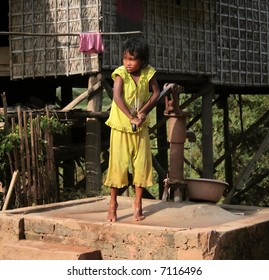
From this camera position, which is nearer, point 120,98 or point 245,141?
point 120,98

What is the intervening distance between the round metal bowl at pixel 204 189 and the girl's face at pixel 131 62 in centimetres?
137

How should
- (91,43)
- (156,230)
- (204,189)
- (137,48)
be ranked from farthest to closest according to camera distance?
(91,43) < (204,189) < (137,48) < (156,230)

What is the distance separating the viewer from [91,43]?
9.36 metres

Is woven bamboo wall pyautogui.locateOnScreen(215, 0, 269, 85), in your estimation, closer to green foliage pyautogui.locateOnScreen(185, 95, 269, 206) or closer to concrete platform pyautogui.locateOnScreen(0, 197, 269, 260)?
green foliage pyautogui.locateOnScreen(185, 95, 269, 206)

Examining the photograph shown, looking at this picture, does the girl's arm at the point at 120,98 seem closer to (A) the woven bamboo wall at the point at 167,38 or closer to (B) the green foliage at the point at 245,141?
(A) the woven bamboo wall at the point at 167,38

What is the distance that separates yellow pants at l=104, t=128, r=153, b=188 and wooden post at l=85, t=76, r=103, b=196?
445 centimetres

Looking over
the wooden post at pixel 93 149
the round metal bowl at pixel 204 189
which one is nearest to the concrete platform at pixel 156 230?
the round metal bowl at pixel 204 189

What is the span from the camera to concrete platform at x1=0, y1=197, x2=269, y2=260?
15.1 feet

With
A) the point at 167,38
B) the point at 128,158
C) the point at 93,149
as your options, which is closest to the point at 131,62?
the point at 128,158

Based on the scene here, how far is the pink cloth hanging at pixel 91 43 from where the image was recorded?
9.34 metres

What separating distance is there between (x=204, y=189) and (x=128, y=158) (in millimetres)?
1097

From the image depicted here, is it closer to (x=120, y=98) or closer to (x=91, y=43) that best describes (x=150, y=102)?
(x=120, y=98)

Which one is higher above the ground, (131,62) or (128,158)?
(131,62)
